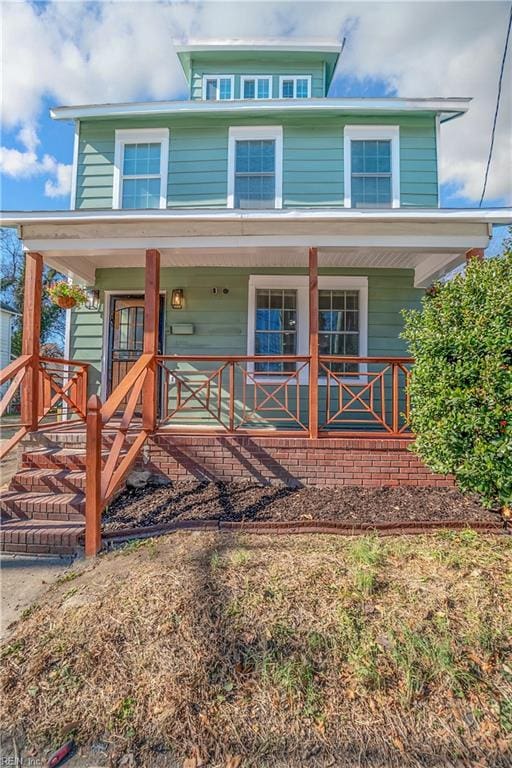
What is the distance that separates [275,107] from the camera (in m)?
6.71

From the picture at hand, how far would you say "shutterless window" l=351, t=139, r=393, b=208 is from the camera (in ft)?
22.5

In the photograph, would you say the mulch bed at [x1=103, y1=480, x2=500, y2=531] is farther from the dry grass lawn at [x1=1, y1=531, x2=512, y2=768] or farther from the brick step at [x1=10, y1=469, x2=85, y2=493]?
the dry grass lawn at [x1=1, y1=531, x2=512, y2=768]

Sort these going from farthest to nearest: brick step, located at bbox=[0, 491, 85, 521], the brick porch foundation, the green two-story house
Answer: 1. the green two-story house
2. the brick porch foundation
3. brick step, located at bbox=[0, 491, 85, 521]

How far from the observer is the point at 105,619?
7.56 feet

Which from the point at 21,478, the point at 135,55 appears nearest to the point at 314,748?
the point at 21,478

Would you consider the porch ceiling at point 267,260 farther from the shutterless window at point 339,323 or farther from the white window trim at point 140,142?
the white window trim at point 140,142

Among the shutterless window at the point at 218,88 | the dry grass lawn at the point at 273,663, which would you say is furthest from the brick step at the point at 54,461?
the shutterless window at the point at 218,88

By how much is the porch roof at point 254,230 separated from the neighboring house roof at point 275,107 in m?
3.20

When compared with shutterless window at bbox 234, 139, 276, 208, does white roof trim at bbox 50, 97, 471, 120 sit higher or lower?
higher

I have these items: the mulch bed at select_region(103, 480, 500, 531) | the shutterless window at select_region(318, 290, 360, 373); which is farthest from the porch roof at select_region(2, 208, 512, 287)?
the mulch bed at select_region(103, 480, 500, 531)

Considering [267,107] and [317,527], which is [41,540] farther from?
[267,107]

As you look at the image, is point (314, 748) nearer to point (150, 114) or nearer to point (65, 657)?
point (65, 657)

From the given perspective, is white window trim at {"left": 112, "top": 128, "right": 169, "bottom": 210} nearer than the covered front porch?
No

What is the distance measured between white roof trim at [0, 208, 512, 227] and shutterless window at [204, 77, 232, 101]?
201 inches
